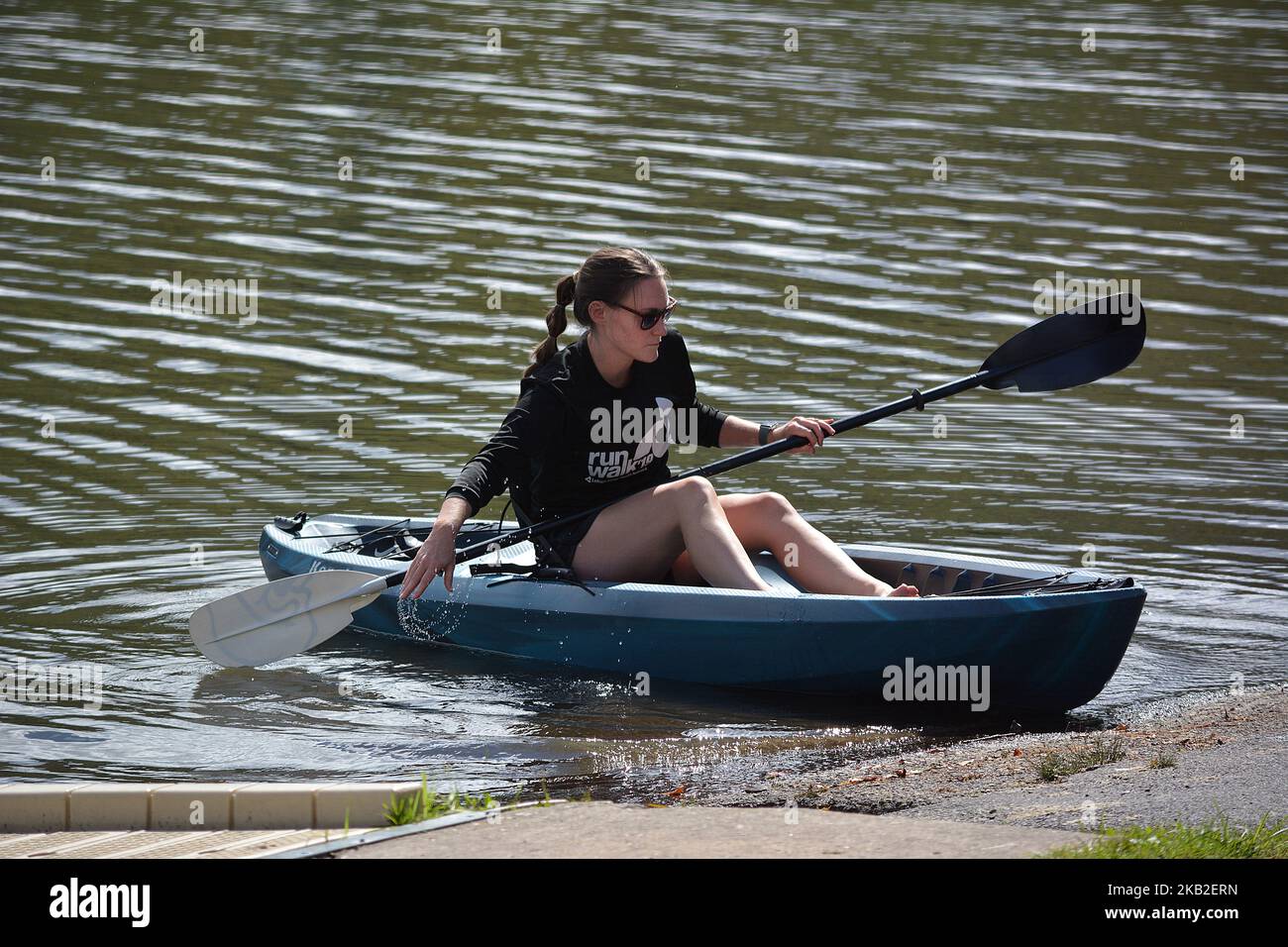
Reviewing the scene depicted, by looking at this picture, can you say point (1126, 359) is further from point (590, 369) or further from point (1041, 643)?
point (590, 369)

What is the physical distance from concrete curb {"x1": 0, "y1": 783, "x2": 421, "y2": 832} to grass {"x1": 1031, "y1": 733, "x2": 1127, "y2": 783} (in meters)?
1.81

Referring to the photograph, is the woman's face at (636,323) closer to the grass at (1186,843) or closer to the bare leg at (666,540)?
the bare leg at (666,540)

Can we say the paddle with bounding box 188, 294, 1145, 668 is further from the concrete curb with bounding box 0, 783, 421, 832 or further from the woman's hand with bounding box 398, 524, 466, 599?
the concrete curb with bounding box 0, 783, 421, 832

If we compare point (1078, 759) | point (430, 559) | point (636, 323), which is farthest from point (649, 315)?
point (1078, 759)

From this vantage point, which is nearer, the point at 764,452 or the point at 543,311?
the point at 764,452

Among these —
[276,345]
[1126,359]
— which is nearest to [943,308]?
[276,345]

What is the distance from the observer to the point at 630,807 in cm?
421

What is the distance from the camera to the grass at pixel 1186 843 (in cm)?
373

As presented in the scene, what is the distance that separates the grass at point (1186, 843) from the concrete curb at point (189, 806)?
155 centimetres

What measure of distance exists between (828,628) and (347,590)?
1871 millimetres

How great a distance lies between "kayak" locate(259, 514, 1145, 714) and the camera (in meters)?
5.70

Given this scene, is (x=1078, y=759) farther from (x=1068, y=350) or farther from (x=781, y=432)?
(x=1068, y=350)

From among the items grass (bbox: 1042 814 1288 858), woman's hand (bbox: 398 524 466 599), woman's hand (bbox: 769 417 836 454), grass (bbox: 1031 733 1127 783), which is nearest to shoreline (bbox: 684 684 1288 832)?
grass (bbox: 1031 733 1127 783)

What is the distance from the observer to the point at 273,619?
6.59m
